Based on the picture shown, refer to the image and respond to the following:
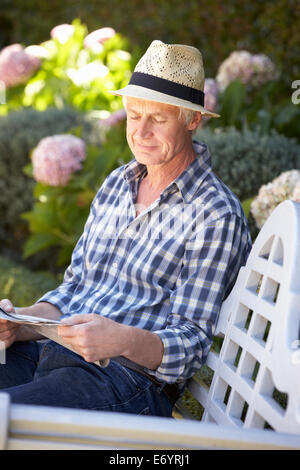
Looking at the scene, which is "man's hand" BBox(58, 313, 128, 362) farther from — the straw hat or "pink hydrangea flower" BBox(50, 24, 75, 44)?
"pink hydrangea flower" BBox(50, 24, 75, 44)

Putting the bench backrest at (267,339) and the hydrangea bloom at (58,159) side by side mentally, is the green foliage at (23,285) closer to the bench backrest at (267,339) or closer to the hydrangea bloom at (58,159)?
the hydrangea bloom at (58,159)

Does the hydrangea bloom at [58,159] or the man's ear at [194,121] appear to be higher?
the man's ear at [194,121]

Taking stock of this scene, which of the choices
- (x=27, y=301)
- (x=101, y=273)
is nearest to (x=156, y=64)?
(x=101, y=273)

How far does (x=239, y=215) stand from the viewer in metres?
2.31

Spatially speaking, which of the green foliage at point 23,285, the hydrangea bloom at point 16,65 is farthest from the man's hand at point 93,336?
the hydrangea bloom at point 16,65

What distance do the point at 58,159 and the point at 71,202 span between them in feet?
1.12

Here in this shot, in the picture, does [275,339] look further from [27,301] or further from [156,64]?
[27,301]

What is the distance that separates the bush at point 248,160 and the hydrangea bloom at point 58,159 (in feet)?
3.33

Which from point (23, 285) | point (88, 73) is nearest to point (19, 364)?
point (23, 285)

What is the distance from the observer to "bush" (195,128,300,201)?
4230mm

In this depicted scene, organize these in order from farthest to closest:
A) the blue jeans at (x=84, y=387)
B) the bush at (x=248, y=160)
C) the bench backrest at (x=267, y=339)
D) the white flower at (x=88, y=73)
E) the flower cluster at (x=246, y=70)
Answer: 1. the white flower at (x=88, y=73)
2. the flower cluster at (x=246, y=70)
3. the bush at (x=248, y=160)
4. the blue jeans at (x=84, y=387)
5. the bench backrest at (x=267, y=339)

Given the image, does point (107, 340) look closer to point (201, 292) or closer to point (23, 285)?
point (201, 292)

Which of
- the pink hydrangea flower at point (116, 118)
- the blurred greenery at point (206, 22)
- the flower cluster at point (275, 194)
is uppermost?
the blurred greenery at point (206, 22)

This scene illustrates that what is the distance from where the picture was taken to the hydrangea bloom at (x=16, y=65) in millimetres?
7336
